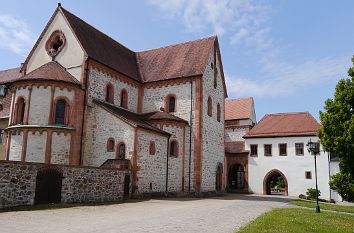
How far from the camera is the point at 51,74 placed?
2595 cm

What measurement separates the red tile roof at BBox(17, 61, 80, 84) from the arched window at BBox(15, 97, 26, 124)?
1656mm

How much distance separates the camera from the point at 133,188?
80.6 ft

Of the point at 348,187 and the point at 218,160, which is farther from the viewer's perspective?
the point at 218,160

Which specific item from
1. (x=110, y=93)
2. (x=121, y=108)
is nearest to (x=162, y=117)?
(x=121, y=108)

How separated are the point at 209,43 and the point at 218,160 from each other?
12.1 metres

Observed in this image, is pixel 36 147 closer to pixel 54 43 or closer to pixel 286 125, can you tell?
pixel 54 43

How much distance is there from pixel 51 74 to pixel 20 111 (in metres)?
3.59

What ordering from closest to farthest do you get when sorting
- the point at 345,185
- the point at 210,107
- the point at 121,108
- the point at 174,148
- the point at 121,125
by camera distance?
the point at 345,185 → the point at 121,125 → the point at 174,148 → the point at 121,108 → the point at 210,107

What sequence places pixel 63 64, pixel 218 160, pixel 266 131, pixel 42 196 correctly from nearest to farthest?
1. pixel 42 196
2. pixel 63 64
3. pixel 218 160
4. pixel 266 131

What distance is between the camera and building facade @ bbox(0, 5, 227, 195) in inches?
985

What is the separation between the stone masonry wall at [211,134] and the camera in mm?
32031

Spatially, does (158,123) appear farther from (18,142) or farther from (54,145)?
(18,142)

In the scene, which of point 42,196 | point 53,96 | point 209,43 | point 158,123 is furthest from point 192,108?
point 42,196

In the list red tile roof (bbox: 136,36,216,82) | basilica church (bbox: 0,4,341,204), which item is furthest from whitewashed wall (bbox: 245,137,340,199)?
red tile roof (bbox: 136,36,216,82)
